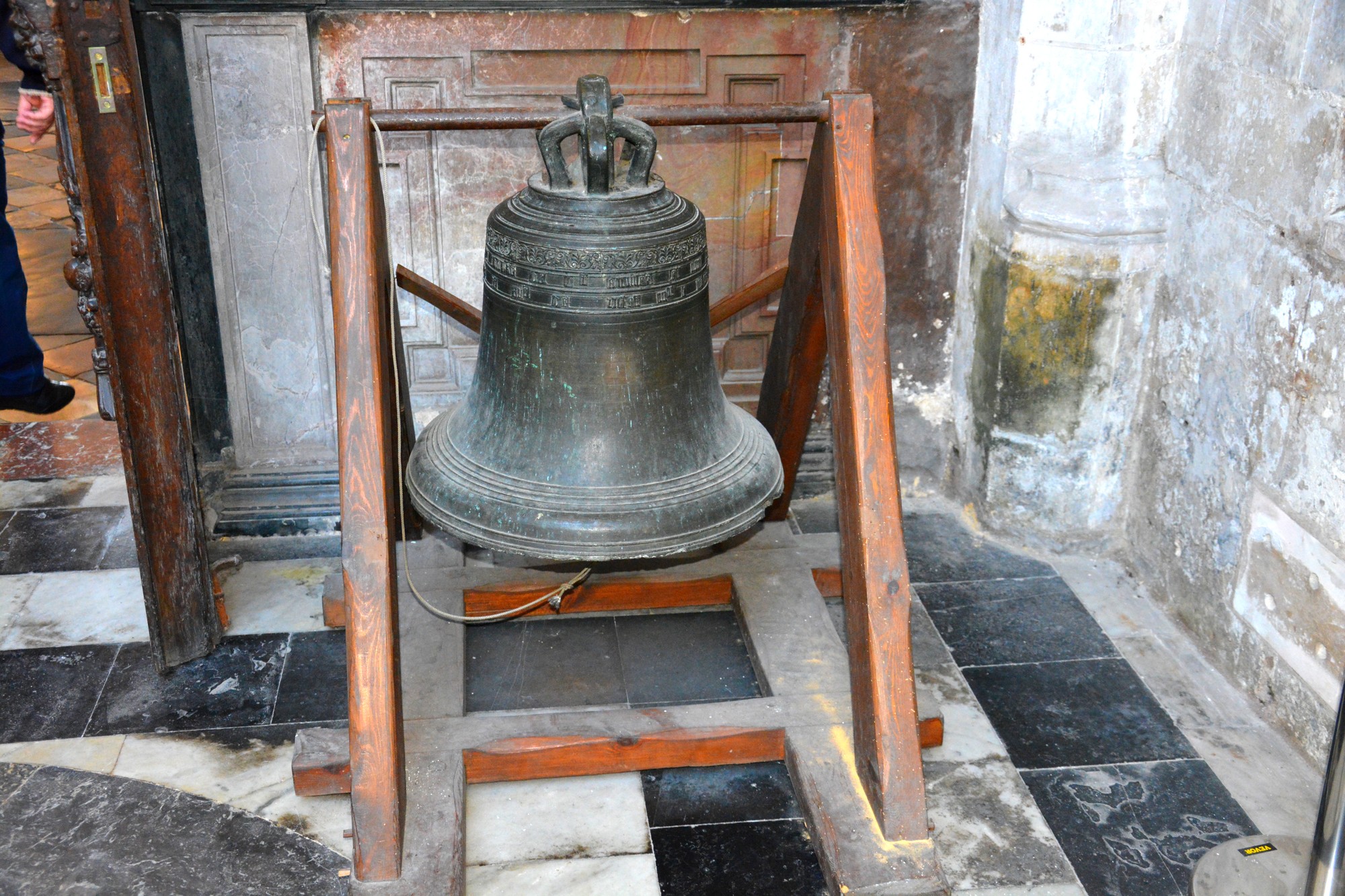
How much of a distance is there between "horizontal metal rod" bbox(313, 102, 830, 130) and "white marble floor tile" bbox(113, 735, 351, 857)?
4.77 ft

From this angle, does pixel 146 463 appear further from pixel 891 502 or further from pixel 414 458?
pixel 891 502

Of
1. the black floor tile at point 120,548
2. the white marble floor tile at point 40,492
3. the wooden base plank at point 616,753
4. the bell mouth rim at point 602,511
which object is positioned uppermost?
the bell mouth rim at point 602,511

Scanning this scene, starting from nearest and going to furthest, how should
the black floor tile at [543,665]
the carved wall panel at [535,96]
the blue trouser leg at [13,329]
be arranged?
the black floor tile at [543,665], the carved wall panel at [535,96], the blue trouser leg at [13,329]

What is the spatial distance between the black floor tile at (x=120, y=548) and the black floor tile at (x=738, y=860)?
6.35ft

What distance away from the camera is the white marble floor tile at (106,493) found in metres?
4.16

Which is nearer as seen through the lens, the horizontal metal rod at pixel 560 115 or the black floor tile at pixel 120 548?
the horizontal metal rod at pixel 560 115

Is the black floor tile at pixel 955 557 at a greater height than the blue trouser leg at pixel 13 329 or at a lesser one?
lesser

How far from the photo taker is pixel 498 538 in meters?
2.32

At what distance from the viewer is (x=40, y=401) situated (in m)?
4.91

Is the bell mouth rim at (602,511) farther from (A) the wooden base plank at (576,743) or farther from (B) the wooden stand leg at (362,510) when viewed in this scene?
(A) the wooden base plank at (576,743)

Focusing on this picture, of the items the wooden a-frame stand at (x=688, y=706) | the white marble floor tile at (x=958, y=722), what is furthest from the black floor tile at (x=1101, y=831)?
the wooden a-frame stand at (x=688, y=706)

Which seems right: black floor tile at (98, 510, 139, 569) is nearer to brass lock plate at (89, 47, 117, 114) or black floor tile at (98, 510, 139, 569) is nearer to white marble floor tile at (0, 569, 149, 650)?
white marble floor tile at (0, 569, 149, 650)

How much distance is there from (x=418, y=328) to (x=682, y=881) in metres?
1.99

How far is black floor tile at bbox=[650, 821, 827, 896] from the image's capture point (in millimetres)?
2598
